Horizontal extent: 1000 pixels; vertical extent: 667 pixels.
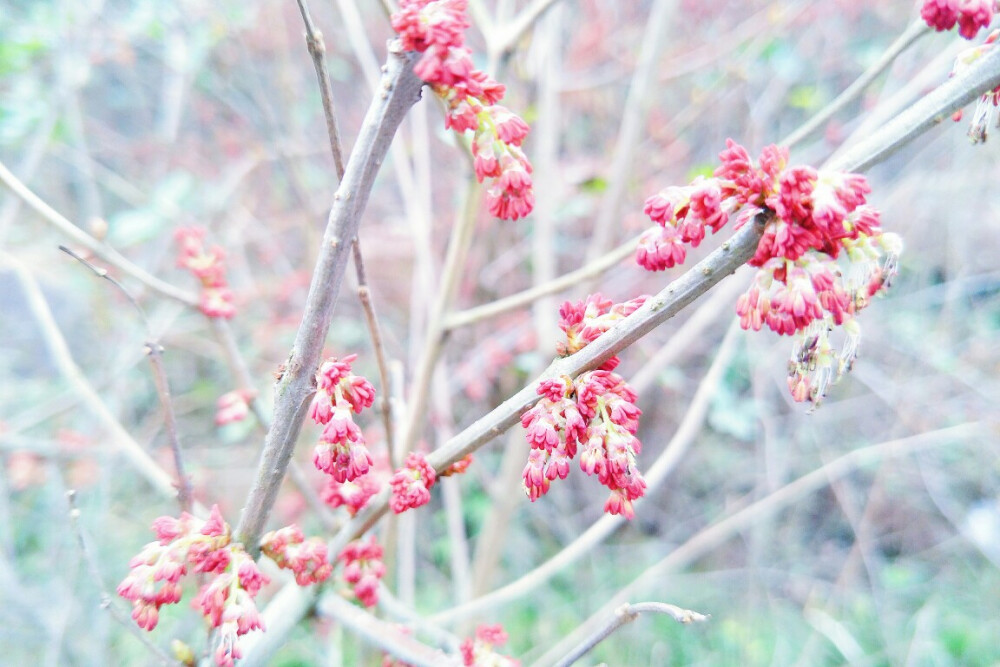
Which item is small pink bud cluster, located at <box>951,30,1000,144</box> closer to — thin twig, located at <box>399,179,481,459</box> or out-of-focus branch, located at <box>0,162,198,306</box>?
thin twig, located at <box>399,179,481,459</box>

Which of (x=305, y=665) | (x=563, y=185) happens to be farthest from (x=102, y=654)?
(x=563, y=185)

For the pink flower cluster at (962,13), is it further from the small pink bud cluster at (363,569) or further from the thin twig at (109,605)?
the thin twig at (109,605)

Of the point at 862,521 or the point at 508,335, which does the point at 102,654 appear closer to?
the point at 508,335

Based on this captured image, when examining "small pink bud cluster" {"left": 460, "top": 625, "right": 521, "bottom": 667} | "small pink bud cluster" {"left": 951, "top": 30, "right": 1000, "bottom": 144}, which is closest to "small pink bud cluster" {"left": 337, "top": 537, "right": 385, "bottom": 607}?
"small pink bud cluster" {"left": 460, "top": 625, "right": 521, "bottom": 667}

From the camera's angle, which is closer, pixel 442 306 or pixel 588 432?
pixel 588 432

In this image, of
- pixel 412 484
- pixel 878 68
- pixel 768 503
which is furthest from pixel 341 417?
pixel 768 503

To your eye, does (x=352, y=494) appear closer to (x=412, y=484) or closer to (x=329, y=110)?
(x=412, y=484)
